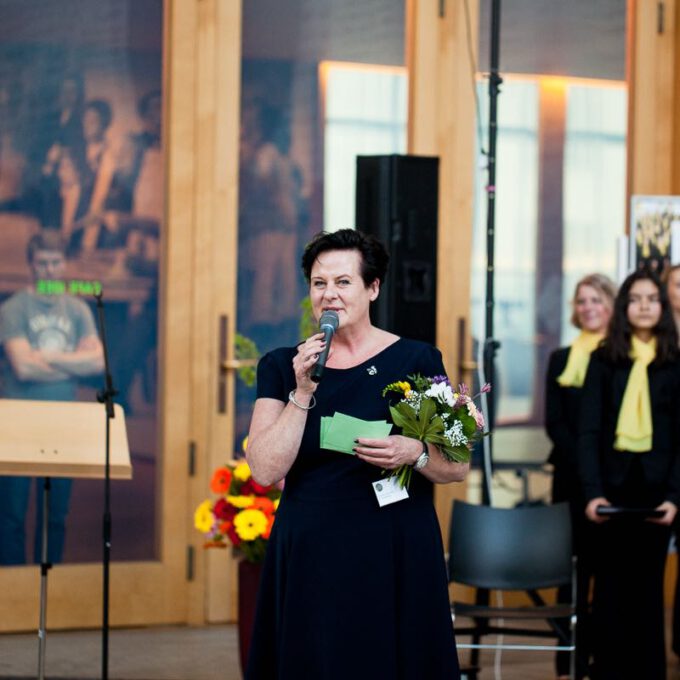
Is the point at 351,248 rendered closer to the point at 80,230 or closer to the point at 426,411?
the point at 426,411

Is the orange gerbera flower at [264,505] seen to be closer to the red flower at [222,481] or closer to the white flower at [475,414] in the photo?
the red flower at [222,481]

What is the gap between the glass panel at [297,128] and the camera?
574 cm

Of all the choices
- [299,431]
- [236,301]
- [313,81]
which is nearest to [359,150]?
[313,81]

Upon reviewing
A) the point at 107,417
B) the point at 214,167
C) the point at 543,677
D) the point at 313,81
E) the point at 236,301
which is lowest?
the point at 543,677

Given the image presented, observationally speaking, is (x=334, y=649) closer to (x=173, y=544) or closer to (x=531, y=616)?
(x=531, y=616)

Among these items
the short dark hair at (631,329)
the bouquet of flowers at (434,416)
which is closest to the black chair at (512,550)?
the short dark hair at (631,329)

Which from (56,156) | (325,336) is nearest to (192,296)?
(56,156)

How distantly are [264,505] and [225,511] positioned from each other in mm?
140

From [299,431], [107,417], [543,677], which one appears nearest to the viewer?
[299,431]

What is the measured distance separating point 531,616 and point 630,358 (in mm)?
978

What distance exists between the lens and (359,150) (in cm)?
591

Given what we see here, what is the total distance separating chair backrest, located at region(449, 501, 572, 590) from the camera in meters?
4.48

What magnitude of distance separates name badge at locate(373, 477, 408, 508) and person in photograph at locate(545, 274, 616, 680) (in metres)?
2.00

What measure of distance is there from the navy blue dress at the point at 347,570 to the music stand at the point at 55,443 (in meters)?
1.21
